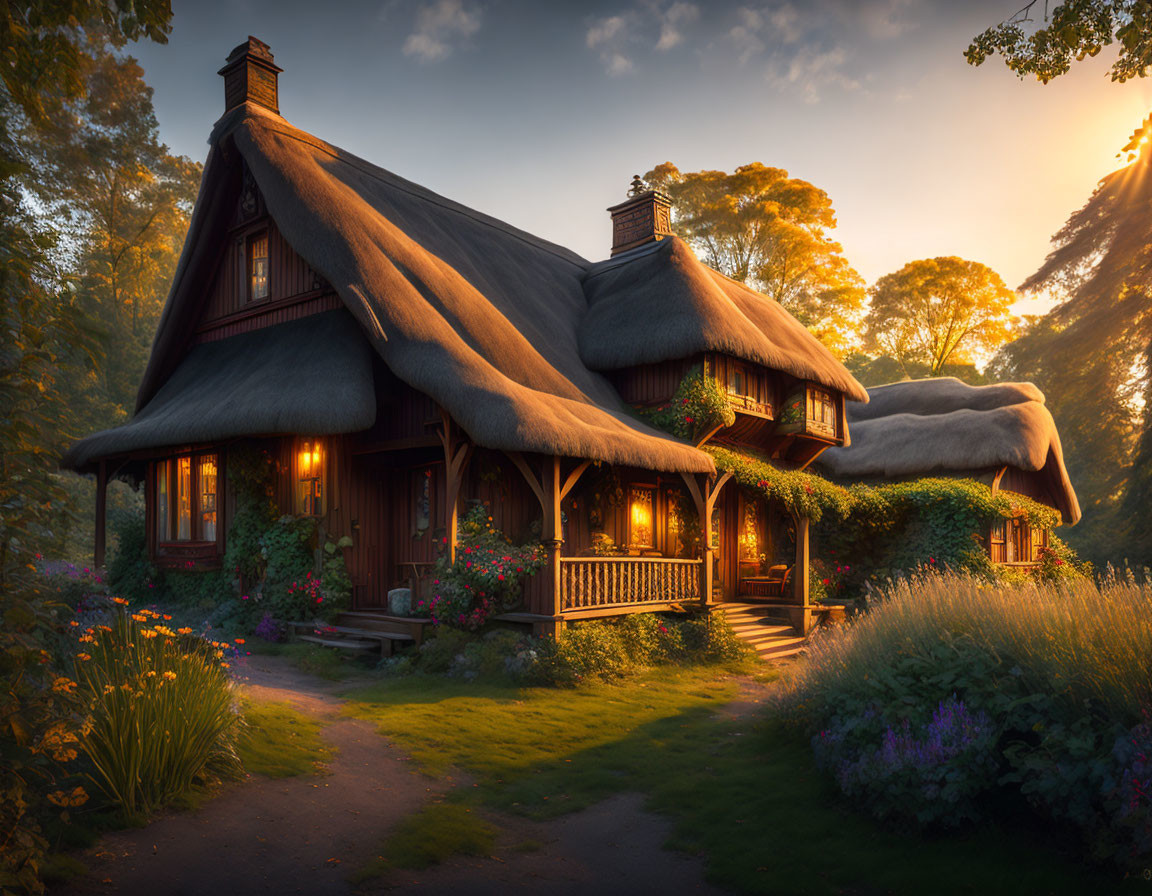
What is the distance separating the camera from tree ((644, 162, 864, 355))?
32.4m

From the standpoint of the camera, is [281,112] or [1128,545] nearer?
[281,112]

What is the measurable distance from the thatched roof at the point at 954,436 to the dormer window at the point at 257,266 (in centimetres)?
1665

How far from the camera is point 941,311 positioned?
1519 inches

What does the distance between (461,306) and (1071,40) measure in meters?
9.42

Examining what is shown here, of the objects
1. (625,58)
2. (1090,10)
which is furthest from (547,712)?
(625,58)

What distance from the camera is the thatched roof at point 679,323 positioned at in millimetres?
15805

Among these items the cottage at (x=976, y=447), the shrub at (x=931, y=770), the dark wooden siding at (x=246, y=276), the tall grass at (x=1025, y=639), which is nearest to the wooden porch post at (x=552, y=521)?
the tall grass at (x=1025, y=639)

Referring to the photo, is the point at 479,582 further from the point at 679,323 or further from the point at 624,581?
the point at 679,323

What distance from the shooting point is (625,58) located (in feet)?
49.0

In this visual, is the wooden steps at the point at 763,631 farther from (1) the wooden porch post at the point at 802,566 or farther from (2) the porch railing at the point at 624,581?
(2) the porch railing at the point at 624,581

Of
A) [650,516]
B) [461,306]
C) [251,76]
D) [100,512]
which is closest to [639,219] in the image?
[650,516]

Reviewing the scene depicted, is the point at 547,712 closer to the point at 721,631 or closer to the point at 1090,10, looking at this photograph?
the point at 721,631

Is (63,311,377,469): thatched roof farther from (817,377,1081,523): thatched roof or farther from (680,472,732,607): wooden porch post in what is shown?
(817,377,1081,523): thatched roof

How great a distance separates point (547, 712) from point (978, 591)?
499 centimetres
